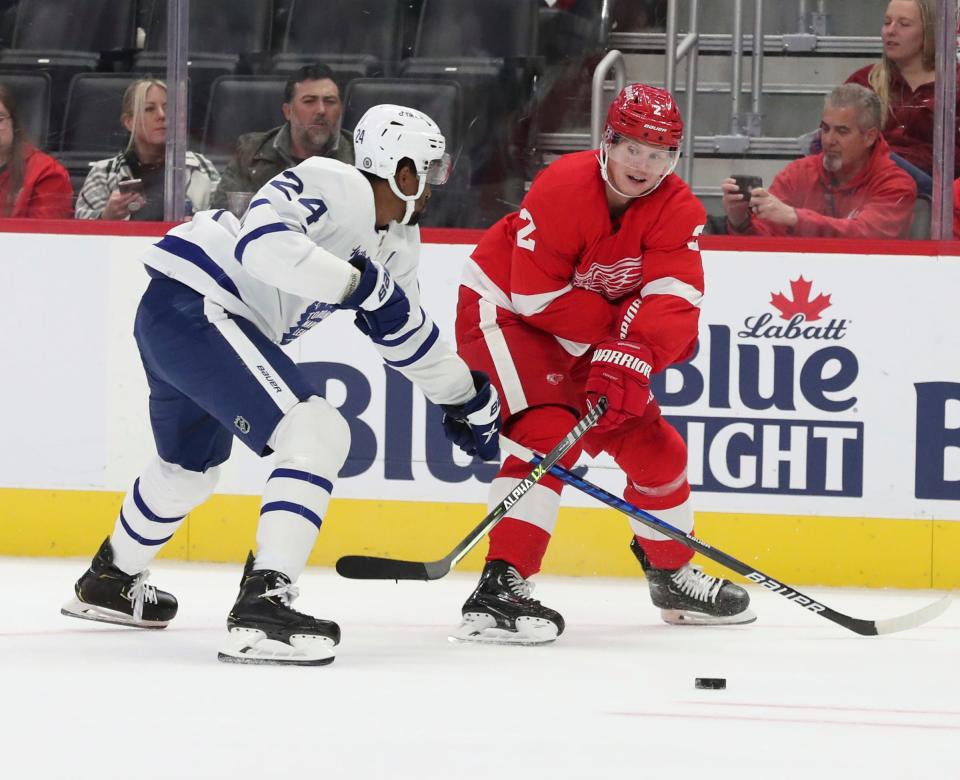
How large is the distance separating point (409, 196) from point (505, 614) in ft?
2.85

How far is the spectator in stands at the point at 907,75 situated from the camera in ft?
13.4

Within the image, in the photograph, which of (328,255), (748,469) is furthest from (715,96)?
(328,255)

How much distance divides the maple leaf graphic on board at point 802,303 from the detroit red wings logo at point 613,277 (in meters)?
0.85

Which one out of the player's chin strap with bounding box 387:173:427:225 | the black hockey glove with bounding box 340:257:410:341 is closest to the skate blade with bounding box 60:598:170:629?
the black hockey glove with bounding box 340:257:410:341

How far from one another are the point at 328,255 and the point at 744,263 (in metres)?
1.60

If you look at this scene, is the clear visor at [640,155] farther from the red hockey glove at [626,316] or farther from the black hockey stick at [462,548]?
the black hockey stick at [462,548]

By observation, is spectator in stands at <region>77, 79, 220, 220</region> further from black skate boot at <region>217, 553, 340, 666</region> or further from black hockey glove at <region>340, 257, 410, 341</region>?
black skate boot at <region>217, 553, 340, 666</region>

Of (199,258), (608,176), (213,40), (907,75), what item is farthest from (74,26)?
(907,75)

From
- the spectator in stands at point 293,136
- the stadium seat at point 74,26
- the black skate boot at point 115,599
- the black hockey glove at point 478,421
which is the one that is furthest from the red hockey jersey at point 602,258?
the stadium seat at point 74,26

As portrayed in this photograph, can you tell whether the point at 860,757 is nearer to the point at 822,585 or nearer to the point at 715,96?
the point at 822,585

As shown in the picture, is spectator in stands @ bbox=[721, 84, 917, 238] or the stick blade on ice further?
spectator in stands @ bbox=[721, 84, 917, 238]

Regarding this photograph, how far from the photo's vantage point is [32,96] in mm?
4516

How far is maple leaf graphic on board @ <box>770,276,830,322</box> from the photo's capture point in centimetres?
412

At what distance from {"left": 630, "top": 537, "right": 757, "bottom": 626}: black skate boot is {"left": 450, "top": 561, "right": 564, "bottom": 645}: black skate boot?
0.40 m
